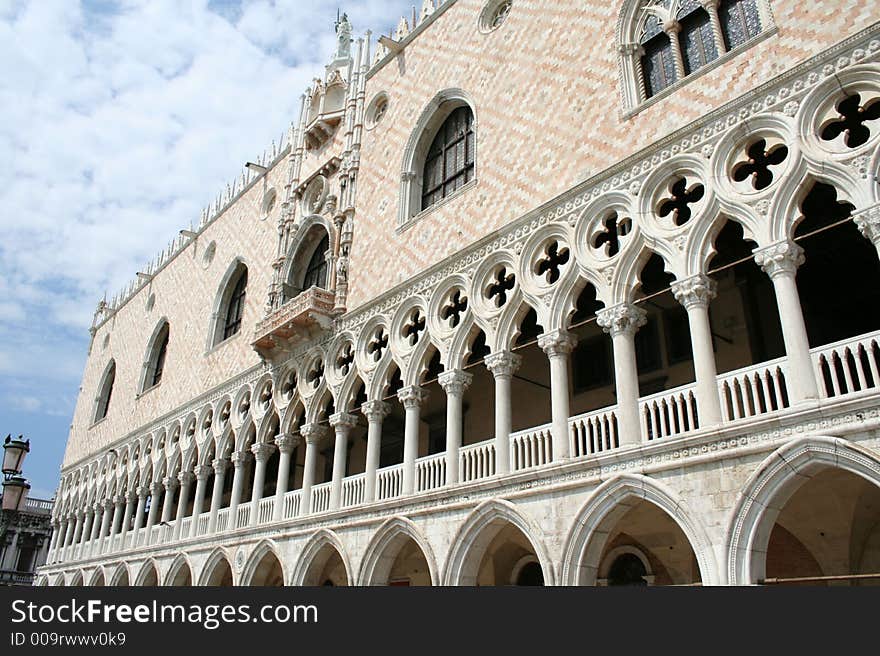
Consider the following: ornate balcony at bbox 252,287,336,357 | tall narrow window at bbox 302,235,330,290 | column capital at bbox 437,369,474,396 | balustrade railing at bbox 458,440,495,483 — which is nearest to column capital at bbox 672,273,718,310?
balustrade railing at bbox 458,440,495,483

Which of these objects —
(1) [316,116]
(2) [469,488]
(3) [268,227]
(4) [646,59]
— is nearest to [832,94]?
(4) [646,59]

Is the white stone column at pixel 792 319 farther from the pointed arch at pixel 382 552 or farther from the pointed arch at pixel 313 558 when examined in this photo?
the pointed arch at pixel 313 558

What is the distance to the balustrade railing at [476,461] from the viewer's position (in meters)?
9.67

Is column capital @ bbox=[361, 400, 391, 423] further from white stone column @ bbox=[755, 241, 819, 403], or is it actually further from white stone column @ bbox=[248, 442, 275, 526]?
white stone column @ bbox=[755, 241, 819, 403]

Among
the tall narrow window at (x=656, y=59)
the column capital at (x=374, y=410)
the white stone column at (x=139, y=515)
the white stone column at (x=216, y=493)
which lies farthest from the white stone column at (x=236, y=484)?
the tall narrow window at (x=656, y=59)

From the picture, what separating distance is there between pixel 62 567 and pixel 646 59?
2041 centimetres

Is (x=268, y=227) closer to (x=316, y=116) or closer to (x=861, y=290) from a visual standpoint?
(x=316, y=116)

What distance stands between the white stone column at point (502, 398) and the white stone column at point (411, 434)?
1.69 meters

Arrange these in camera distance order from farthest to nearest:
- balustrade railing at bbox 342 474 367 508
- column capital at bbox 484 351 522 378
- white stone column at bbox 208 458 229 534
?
white stone column at bbox 208 458 229 534 < balustrade railing at bbox 342 474 367 508 < column capital at bbox 484 351 522 378

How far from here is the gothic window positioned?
60.0ft

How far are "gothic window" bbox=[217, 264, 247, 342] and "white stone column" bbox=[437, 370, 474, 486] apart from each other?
9.09m

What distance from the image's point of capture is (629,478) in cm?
769

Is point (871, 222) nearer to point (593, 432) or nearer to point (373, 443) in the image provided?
point (593, 432)

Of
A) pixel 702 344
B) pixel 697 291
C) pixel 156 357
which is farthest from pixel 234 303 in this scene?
pixel 702 344
